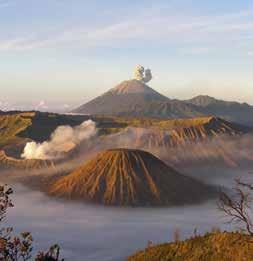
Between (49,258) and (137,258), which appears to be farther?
(137,258)

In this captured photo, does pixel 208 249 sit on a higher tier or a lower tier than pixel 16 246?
lower

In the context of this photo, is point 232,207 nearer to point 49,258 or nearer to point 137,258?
point 49,258

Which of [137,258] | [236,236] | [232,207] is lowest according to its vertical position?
[137,258]

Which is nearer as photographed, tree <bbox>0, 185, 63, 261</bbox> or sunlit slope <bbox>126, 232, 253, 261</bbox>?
tree <bbox>0, 185, 63, 261</bbox>

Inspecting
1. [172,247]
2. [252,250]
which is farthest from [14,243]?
[172,247]

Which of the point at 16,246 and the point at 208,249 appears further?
the point at 208,249

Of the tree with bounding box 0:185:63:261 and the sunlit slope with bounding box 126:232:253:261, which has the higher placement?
the tree with bounding box 0:185:63:261

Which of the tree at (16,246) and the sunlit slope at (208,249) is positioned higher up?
the tree at (16,246)

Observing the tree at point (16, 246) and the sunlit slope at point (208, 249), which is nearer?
the tree at point (16, 246)
